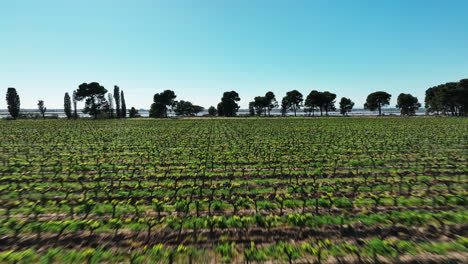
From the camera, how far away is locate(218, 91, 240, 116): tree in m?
105

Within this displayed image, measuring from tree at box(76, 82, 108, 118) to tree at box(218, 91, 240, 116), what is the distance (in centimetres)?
5039

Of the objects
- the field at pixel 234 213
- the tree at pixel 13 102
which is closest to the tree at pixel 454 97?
the field at pixel 234 213

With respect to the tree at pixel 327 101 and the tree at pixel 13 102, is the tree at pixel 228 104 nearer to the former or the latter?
the tree at pixel 327 101

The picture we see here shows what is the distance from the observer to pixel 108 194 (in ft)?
25.3

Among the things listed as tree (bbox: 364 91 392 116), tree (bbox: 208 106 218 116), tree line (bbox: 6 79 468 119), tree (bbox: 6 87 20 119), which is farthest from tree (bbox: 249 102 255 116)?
tree (bbox: 6 87 20 119)

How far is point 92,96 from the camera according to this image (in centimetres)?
8812

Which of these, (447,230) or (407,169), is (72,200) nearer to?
(447,230)

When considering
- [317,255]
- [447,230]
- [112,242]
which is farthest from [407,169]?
[112,242]

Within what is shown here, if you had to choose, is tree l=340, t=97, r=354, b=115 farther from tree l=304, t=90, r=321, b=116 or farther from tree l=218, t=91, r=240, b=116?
tree l=218, t=91, r=240, b=116

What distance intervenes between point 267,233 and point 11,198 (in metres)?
8.72

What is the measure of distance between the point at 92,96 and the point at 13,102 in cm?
2491

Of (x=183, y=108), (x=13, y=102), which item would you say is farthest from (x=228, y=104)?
(x=13, y=102)

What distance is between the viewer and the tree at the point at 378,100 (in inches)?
4235

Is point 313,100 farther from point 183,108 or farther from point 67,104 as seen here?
point 67,104
